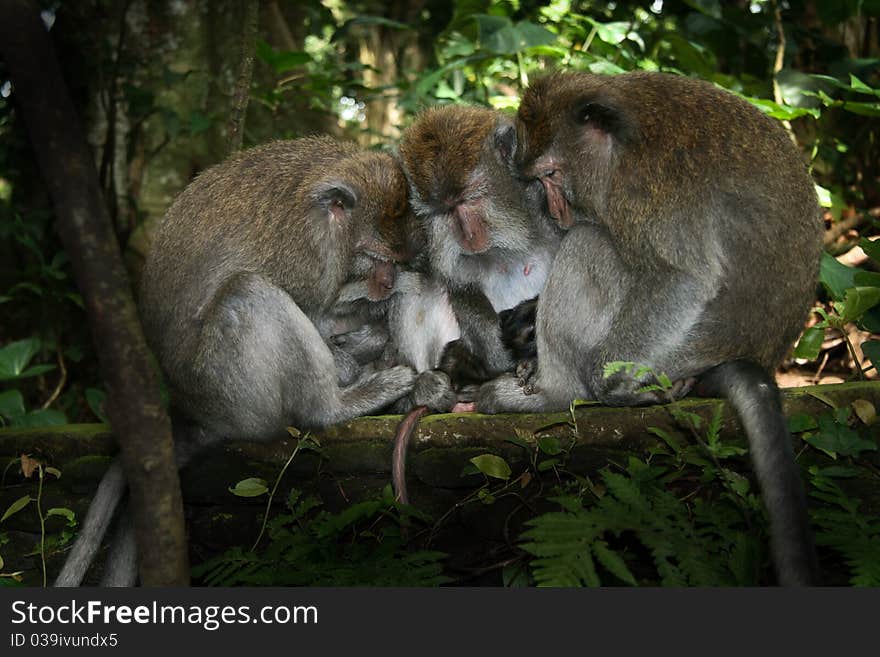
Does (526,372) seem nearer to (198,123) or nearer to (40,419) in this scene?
(40,419)

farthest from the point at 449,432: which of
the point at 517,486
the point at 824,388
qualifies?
the point at 824,388

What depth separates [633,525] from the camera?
324 centimetres

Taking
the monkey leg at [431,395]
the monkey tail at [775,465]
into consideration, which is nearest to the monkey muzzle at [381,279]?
the monkey leg at [431,395]

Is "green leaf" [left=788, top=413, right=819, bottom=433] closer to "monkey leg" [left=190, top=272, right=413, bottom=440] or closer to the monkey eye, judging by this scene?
the monkey eye

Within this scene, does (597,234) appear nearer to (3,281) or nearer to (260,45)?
(260,45)

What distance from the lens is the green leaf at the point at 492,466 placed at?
4031 mm

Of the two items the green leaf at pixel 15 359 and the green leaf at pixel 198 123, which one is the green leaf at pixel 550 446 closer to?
the green leaf at pixel 15 359

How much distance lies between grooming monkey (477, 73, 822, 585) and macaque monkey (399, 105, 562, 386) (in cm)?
43

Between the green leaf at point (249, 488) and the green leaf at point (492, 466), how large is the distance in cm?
102

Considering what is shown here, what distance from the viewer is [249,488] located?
4281 millimetres

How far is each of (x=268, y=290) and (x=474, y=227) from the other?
112 centimetres

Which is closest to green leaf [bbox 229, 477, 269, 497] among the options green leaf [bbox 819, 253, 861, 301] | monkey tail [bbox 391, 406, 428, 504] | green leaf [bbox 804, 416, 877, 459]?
monkey tail [bbox 391, 406, 428, 504]

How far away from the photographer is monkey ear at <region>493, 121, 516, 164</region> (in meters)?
4.75

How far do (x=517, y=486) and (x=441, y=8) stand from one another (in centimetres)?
767
